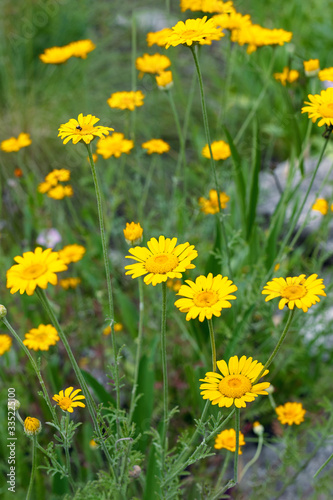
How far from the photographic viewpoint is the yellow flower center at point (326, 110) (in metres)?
0.92

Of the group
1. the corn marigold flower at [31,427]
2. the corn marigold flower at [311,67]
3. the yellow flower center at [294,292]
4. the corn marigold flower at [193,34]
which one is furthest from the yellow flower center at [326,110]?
the corn marigold flower at [31,427]

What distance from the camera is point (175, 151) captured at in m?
2.80

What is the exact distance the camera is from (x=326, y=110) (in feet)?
3.04

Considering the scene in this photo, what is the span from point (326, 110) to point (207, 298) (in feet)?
1.28

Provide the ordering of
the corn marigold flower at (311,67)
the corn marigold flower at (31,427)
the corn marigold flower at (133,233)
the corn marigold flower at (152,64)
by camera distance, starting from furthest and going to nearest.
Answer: the corn marigold flower at (152,64) < the corn marigold flower at (311,67) < the corn marigold flower at (133,233) < the corn marigold flower at (31,427)

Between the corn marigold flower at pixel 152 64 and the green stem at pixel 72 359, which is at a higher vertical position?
the corn marigold flower at pixel 152 64

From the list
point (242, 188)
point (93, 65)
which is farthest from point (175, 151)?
point (242, 188)

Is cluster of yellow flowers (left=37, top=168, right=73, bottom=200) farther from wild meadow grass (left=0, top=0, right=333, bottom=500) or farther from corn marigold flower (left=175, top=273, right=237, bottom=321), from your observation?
corn marigold flower (left=175, top=273, right=237, bottom=321)

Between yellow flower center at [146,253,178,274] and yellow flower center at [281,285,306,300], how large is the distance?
0.15 meters

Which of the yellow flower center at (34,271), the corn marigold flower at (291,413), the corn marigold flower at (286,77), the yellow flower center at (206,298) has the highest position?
the corn marigold flower at (286,77)

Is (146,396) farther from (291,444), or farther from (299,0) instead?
(299,0)

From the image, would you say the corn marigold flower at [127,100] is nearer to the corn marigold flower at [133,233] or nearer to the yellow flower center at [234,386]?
the corn marigold flower at [133,233]

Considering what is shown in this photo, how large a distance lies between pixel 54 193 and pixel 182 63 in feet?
6.23

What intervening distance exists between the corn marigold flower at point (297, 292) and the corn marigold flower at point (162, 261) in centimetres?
12
